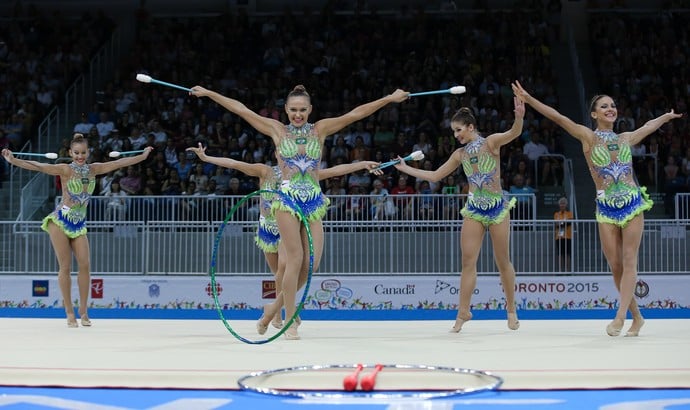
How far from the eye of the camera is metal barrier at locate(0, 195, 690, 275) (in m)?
15.3

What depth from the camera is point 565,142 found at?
20625 millimetres

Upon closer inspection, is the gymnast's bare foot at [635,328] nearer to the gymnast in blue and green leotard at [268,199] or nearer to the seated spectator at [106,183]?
the gymnast in blue and green leotard at [268,199]

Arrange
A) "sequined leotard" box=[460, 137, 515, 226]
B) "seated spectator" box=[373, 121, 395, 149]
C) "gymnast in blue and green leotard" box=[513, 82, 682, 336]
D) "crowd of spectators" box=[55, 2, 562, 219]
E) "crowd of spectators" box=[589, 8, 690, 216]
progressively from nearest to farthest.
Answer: "gymnast in blue and green leotard" box=[513, 82, 682, 336], "sequined leotard" box=[460, 137, 515, 226], "crowd of spectators" box=[589, 8, 690, 216], "crowd of spectators" box=[55, 2, 562, 219], "seated spectator" box=[373, 121, 395, 149]

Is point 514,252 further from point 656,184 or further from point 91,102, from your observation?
point 91,102

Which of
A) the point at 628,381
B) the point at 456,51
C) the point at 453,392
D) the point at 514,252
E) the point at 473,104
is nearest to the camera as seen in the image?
the point at 453,392

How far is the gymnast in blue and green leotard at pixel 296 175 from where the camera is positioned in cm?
788

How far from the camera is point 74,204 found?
1024 centimetres

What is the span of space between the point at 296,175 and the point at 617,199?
111 inches

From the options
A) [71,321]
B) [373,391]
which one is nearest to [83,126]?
[71,321]

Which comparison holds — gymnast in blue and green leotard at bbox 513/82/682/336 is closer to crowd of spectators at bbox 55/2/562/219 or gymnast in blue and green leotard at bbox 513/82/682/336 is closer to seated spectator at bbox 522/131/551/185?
crowd of spectators at bbox 55/2/562/219

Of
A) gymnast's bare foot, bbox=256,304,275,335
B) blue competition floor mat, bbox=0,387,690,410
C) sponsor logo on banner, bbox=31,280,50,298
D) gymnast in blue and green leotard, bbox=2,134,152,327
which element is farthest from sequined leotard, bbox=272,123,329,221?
sponsor logo on banner, bbox=31,280,50,298

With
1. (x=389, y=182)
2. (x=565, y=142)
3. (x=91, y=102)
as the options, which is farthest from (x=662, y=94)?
(x=91, y=102)

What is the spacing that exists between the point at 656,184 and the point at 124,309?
989 centimetres

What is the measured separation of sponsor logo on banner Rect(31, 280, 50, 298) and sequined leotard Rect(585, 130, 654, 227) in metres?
10.4
